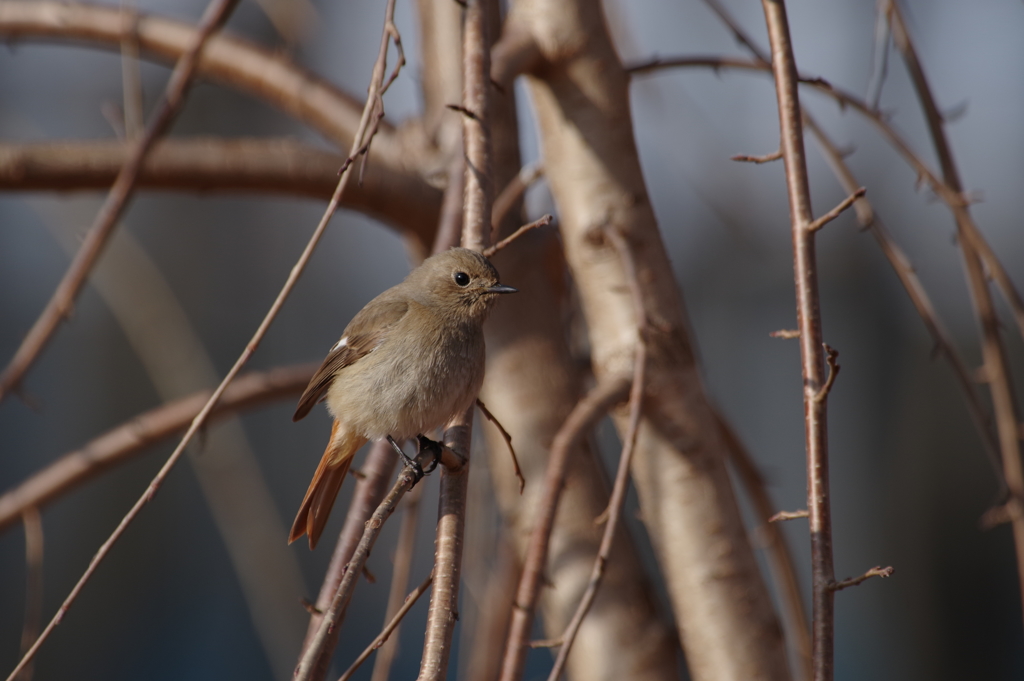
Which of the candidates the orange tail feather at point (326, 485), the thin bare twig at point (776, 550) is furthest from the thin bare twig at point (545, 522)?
the thin bare twig at point (776, 550)

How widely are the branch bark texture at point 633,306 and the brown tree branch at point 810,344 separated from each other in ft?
2.56

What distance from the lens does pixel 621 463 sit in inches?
63.6

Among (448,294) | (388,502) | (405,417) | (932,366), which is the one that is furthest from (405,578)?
(932,366)

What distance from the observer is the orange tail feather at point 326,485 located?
2010 millimetres

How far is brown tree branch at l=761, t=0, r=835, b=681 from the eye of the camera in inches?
44.1

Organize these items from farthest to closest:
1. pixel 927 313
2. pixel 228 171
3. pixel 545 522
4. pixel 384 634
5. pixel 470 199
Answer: pixel 228 171 < pixel 927 313 < pixel 545 522 < pixel 470 199 < pixel 384 634

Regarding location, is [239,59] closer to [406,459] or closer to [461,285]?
[461,285]

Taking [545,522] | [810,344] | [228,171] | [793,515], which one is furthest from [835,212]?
[228,171]

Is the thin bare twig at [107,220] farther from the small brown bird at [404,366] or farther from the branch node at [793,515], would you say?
the branch node at [793,515]

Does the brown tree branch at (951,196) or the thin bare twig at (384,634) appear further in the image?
the brown tree branch at (951,196)

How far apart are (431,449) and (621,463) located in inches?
14.1

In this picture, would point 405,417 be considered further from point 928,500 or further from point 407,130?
point 928,500

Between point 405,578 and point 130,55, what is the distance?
1.41 m

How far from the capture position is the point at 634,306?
6.59 feet
